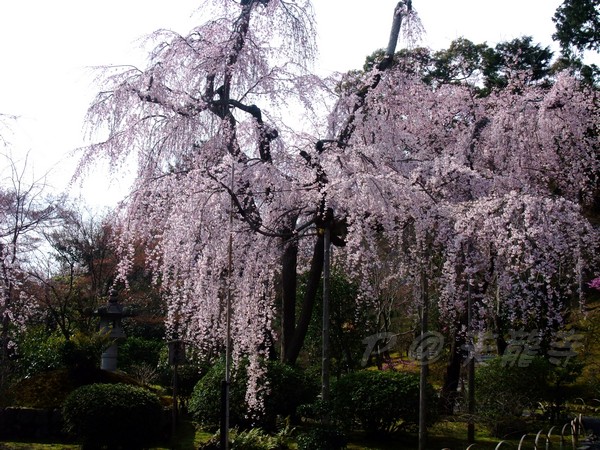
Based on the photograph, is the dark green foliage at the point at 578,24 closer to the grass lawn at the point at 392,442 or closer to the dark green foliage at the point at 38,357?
the grass lawn at the point at 392,442

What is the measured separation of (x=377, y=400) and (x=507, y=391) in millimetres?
2314

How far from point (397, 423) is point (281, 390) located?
192cm

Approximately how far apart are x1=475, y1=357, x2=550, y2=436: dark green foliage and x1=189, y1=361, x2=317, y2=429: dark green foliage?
2.67m

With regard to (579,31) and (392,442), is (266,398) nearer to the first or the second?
(392,442)

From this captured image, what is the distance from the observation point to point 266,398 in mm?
8531

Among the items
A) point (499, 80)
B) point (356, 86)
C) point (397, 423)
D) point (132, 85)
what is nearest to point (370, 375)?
point (397, 423)

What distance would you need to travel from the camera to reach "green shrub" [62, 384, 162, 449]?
7664 millimetres

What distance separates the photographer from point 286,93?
27.5 feet

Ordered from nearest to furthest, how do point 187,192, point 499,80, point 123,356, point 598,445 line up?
1. point 598,445
2. point 187,192
3. point 499,80
4. point 123,356

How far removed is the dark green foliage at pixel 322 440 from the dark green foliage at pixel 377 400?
1264 millimetres

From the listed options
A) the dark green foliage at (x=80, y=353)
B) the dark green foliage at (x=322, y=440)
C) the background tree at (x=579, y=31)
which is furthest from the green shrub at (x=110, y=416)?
the background tree at (x=579, y=31)

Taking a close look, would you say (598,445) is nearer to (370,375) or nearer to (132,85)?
(370,375)

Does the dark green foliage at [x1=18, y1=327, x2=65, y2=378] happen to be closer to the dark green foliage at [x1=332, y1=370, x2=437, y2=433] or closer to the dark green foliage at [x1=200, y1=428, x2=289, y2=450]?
the dark green foliage at [x1=200, y1=428, x2=289, y2=450]

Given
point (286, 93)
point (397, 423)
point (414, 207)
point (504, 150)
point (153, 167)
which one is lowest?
point (397, 423)
